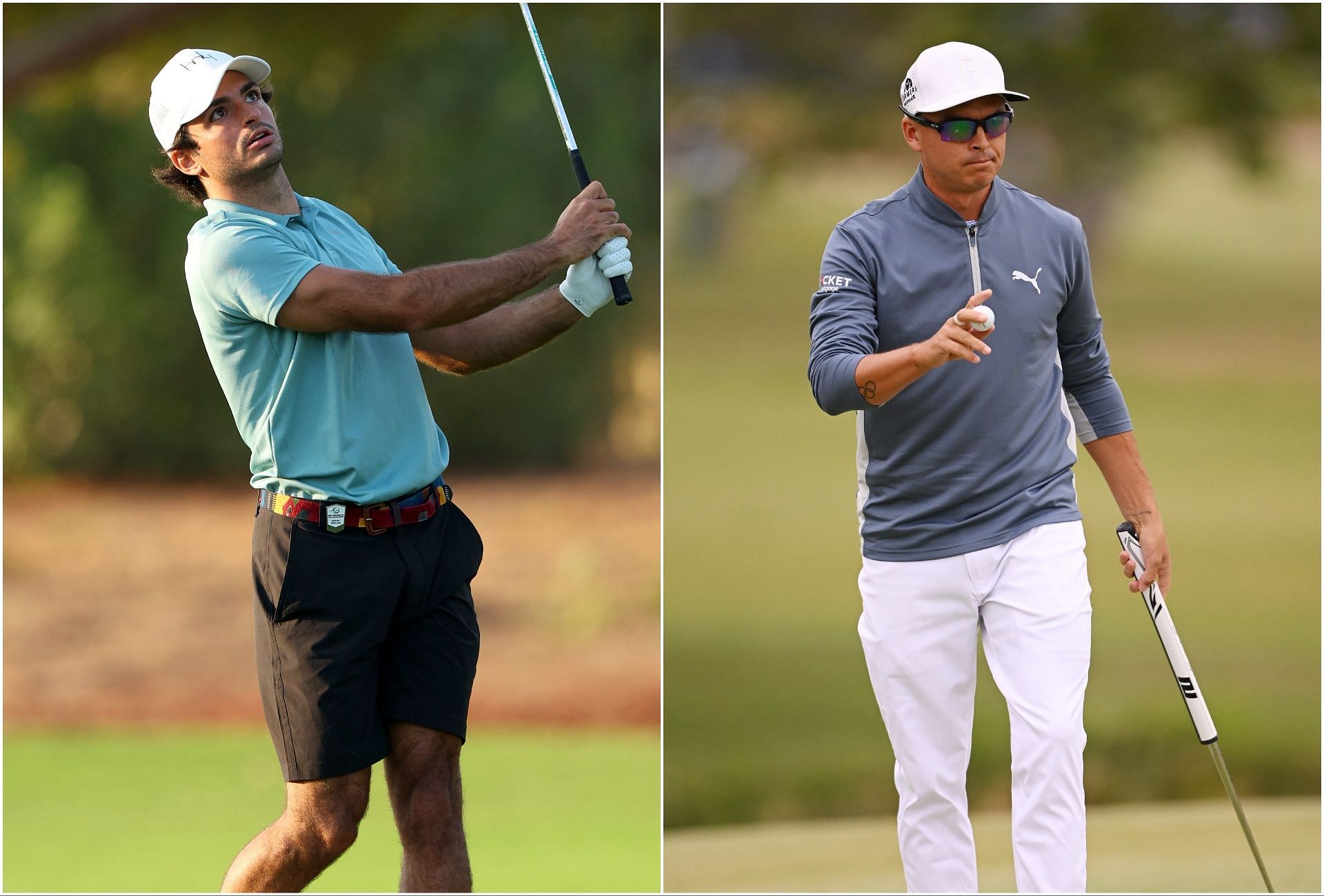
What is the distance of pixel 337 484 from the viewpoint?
304 cm

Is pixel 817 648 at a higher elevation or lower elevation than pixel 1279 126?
lower

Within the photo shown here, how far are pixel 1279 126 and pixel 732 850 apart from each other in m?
6.21

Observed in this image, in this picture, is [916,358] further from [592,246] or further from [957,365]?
[592,246]

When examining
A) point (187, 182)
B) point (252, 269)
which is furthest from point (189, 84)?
point (252, 269)

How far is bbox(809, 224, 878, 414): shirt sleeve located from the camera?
116 inches

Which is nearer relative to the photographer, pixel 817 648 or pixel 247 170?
pixel 247 170

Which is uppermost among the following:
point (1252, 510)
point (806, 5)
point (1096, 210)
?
point (806, 5)

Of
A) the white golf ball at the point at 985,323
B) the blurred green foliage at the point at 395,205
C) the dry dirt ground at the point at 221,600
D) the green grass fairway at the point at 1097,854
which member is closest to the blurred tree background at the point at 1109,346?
the dry dirt ground at the point at 221,600

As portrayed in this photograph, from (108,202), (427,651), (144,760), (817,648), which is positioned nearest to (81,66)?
(108,202)

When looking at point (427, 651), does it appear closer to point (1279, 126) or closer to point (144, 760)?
point (144, 760)

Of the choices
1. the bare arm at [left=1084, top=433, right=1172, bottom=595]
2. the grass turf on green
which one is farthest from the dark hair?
the grass turf on green

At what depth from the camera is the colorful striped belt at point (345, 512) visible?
3.04m

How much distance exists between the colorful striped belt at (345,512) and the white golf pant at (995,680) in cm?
91

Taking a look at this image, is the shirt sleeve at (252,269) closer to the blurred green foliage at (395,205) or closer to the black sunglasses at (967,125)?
the black sunglasses at (967,125)
